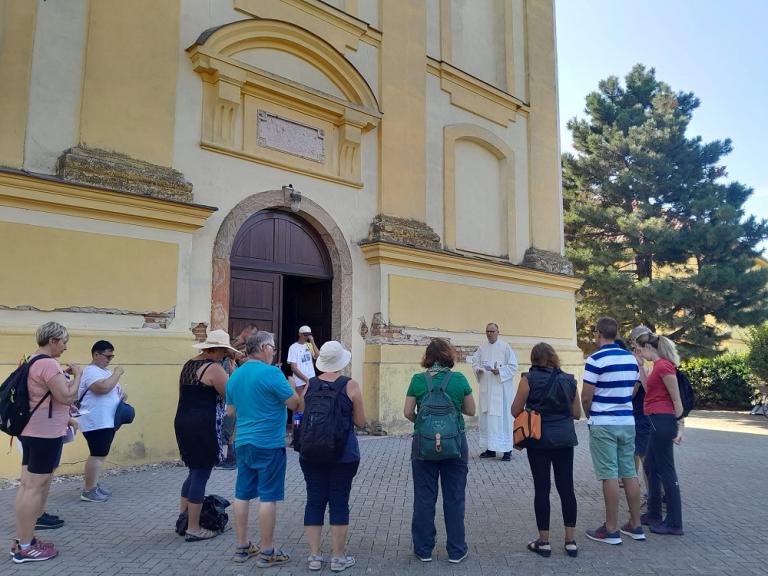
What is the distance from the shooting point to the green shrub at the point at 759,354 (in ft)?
50.7

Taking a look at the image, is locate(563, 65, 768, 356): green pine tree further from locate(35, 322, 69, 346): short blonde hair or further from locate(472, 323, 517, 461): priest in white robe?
locate(35, 322, 69, 346): short blonde hair

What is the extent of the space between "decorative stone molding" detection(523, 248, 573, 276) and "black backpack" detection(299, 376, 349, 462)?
10.2 m

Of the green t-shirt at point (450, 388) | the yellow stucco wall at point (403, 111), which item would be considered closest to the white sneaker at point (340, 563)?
the green t-shirt at point (450, 388)

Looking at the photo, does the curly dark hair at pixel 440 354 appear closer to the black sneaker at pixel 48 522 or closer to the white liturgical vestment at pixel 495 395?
the black sneaker at pixel 48 522

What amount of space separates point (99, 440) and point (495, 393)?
5345mm

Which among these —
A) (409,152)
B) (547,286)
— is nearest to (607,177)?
(547,286)

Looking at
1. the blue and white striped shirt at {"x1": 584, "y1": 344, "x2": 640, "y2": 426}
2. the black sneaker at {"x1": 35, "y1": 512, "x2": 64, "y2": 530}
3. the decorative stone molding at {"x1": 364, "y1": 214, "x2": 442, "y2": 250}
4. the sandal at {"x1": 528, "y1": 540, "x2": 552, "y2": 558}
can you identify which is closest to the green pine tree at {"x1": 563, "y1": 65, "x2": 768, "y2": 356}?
the decorative stone molding at {"x1": 364, "y1": 214, "x2": 442, "y2": 250}

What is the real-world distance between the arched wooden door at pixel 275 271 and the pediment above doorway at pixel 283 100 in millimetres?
1007

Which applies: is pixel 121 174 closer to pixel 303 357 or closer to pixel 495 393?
pixel 303 357

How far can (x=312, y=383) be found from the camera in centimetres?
429

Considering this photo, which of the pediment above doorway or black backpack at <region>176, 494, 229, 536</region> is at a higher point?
the pediment above doorway

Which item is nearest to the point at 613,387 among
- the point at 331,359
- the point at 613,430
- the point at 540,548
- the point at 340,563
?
the point at 613,430

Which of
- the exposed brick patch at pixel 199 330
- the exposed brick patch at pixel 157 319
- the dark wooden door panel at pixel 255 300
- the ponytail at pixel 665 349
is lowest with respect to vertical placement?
the ponytail at pixel 665 349

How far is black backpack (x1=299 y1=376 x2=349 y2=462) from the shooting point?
159 inches
